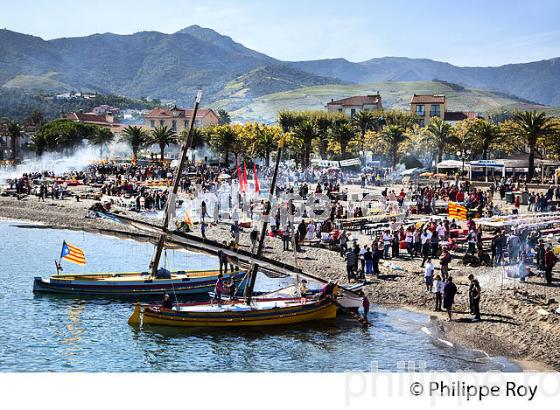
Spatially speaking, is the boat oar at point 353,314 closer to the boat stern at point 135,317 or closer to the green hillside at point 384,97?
the boat stern at point 135,317

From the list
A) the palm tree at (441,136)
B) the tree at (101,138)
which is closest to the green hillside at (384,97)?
the tree at (101,138)

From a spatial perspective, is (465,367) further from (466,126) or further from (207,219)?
(466,126)

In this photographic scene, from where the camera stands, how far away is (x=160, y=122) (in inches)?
3755

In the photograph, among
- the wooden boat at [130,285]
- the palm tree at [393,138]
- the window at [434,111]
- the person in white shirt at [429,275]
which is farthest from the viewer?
the window at [434,111]

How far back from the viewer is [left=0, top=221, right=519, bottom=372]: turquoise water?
16156 millimetres

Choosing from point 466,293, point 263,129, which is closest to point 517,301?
point 466,293

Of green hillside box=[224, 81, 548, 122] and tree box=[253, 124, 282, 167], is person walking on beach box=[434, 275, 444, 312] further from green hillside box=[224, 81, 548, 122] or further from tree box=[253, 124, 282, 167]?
green hillside box=[224, 81, 548, 122]

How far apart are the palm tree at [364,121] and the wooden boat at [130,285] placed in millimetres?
42658

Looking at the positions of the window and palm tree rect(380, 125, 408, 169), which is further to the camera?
the window

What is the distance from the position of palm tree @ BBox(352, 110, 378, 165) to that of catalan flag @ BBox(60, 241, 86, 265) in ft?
143

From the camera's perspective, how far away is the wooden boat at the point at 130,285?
23.1 m

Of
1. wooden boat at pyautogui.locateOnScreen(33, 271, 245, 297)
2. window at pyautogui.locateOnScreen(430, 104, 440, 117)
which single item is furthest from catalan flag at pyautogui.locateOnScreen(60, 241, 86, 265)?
window at pyautogui.locateOnScreen(430, 104, 440, 117)

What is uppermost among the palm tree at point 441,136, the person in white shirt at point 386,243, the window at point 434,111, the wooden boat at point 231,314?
the window at point 434,111

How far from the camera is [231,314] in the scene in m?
19.5
